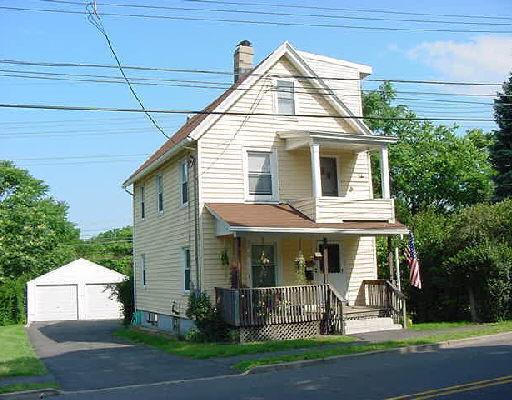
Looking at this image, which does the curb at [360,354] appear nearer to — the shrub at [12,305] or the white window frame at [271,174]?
the white window frame at [271,174]

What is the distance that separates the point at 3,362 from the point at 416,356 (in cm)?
1017

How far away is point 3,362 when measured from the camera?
16.7 meters

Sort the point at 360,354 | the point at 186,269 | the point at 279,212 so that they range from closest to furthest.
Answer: the point at 360,354 < the point at 279,212 < the point at 186,269

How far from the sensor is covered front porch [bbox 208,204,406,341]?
62.4 ft

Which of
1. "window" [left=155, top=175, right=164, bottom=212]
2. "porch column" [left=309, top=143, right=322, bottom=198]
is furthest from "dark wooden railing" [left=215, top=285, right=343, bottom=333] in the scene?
"window" [left=155, top=175, right=164, bottom=212]

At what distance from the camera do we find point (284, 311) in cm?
1925

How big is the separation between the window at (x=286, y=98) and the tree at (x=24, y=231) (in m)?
29.6

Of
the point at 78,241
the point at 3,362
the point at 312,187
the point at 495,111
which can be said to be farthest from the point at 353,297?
the point at 78,241

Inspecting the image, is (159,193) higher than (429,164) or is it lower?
lower

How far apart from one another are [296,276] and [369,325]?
2.96m

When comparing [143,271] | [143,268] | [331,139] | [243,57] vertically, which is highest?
[243,57]

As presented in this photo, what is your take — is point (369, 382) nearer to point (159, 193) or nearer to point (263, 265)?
point (263, 265)

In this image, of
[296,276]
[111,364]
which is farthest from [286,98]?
[111,364]

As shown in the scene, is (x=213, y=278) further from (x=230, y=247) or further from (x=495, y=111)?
(x=495, y=111)
